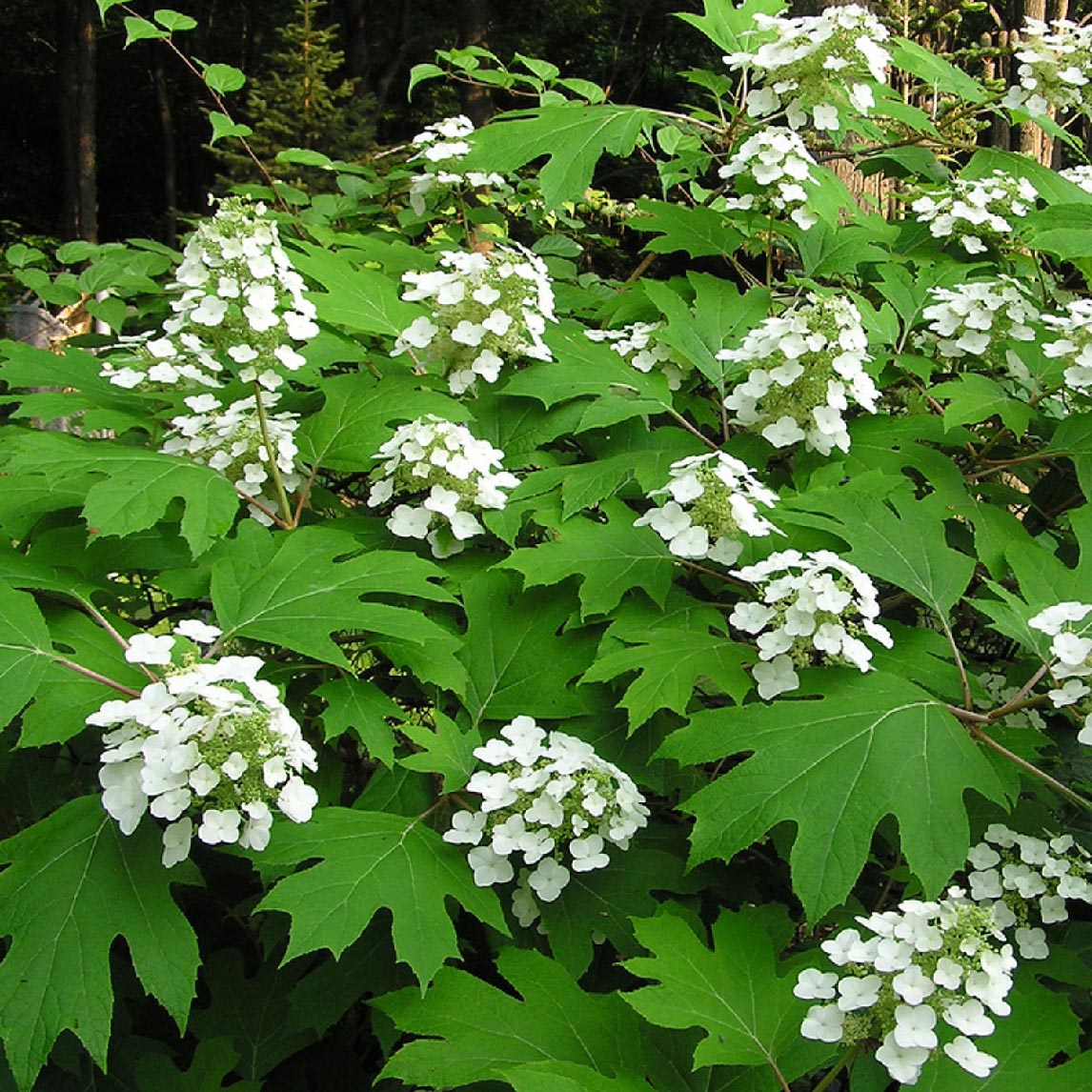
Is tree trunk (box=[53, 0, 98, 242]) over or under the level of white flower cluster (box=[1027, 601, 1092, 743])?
under

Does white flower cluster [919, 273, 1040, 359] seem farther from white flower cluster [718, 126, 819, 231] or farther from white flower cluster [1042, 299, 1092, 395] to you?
white flower cluster [718, 126, 819, 231]

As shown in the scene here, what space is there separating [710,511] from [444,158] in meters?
1.71

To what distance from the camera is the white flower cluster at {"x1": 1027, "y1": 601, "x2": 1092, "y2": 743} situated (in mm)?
1716

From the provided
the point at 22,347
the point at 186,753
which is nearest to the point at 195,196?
the point at 22,347

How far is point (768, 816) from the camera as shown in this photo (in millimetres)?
1687

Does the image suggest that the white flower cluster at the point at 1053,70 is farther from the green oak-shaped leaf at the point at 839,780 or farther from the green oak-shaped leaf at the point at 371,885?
the green oak-shaped leaf at the point at 371,885

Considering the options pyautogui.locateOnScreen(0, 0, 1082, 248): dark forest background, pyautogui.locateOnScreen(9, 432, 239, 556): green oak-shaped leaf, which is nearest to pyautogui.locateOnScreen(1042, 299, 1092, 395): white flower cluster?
pyautogui.locateOnScreen(9, 432, 239, 556): green oak-shaped leaf

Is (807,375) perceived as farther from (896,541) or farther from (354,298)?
(354,298)

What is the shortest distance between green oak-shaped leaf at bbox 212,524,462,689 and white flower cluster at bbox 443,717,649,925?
0.23 m

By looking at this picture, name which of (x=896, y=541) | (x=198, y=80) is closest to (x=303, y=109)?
(x=896, y=541)

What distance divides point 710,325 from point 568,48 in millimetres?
15812

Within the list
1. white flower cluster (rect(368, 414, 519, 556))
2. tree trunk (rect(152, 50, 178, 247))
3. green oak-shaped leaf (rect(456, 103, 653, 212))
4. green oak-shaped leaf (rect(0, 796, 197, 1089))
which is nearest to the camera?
green oak-shaped leaf (rect(0, 796, 197, 1089))

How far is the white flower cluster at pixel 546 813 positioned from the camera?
1778mm

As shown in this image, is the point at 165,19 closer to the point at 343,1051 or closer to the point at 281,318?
the point at 281,318
